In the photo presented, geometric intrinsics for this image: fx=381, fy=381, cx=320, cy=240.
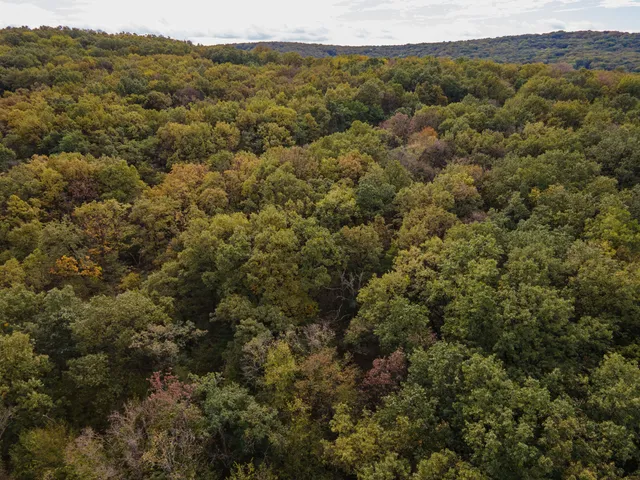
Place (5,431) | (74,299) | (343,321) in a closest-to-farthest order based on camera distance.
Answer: (5,431)
(74,299)
(343,321)

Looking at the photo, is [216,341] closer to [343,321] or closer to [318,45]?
[343,321]

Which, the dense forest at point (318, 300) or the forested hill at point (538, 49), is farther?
the forested hill at point (538, 49)

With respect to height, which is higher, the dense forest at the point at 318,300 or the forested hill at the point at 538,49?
the forested hill at the point at 538,49

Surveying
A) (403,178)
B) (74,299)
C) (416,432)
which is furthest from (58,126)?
(416,432)

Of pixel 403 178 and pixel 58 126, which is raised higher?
pixel 58 126

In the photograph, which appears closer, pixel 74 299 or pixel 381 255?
pixel 74 299
